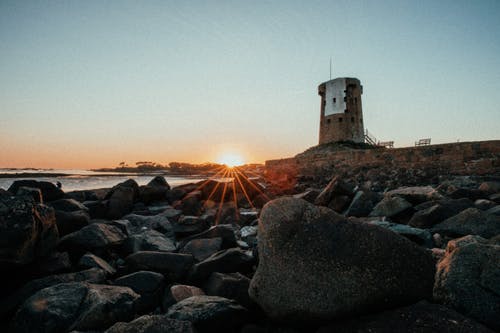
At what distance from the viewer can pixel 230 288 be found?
245 cm

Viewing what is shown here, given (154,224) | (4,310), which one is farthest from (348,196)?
(4,310)

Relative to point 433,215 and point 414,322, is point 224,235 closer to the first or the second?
point 414,322

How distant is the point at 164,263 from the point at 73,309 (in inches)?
42.2

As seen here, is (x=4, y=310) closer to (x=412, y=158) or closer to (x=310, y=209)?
(x=310, y=209)

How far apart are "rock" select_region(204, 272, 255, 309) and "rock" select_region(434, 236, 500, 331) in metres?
1.45

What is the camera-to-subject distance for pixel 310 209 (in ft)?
6.29

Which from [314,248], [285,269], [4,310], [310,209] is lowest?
[4,310]

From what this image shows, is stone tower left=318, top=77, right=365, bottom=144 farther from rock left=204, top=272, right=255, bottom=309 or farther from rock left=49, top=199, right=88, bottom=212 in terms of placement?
rock left=204, top=272, right=255, bottom=309

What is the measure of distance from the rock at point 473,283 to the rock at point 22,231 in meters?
3.44

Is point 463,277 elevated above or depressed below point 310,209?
below

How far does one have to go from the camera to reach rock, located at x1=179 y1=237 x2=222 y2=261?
3619 mm

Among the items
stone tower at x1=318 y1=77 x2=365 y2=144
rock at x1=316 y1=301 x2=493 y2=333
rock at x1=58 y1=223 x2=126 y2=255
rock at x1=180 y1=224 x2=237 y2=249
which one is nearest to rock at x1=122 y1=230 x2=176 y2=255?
rock at x1=58 y1=223 x2=126 y2=255

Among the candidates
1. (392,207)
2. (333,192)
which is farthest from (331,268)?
(333,192)

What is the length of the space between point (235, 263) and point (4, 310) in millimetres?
2115
